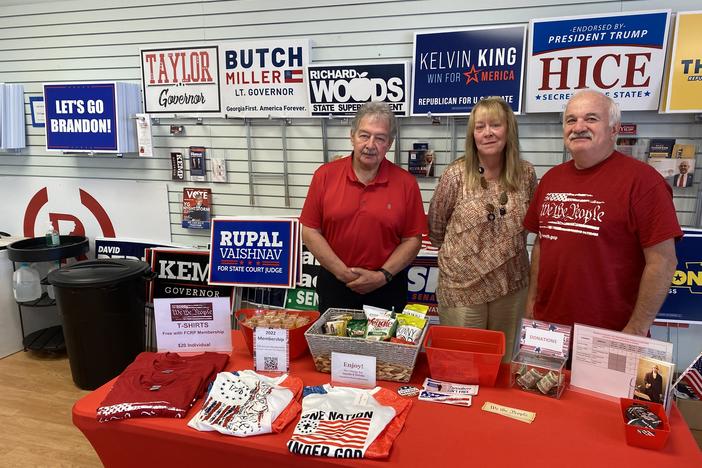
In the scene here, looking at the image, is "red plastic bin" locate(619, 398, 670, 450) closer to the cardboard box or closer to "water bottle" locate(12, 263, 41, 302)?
Result: the cardboard box

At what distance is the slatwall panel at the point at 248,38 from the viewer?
335cm

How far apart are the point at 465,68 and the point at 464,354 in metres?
2.28

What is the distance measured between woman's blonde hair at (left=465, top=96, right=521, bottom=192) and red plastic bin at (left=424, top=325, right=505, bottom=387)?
762 millimetres

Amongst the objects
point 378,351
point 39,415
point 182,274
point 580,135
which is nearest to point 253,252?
point 182,274

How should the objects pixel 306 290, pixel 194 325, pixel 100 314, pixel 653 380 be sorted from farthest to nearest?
pixel 306 290 → pixel 100 314 → pixel 194 325 → pixel 653 380

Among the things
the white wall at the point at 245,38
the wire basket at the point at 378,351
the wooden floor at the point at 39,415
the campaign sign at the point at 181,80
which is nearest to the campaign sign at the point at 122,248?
the white wall at the point at 245,38

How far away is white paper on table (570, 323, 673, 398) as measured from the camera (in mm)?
1497

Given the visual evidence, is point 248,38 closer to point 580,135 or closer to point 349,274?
point 349,274

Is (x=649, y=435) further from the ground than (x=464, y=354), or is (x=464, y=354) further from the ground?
(x=464, y=354)

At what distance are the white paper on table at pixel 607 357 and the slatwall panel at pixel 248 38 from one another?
2101 mm

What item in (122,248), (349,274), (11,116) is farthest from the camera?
(11,116)

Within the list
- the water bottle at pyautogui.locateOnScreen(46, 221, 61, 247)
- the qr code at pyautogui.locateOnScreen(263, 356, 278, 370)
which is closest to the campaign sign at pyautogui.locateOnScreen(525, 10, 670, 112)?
the qr code at pyautogui.locateOnScreen(263, 356, 278, 370)

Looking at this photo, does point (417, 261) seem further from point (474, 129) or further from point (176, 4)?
point (176, 4)

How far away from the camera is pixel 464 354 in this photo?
1633 millimetres
